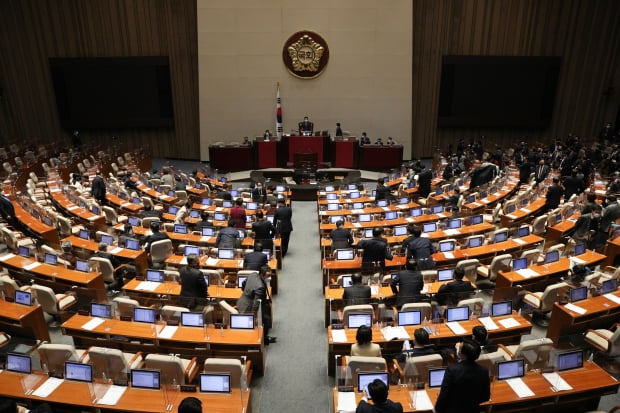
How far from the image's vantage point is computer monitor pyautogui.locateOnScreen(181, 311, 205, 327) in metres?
6.46

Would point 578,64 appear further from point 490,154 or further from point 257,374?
point 257,374

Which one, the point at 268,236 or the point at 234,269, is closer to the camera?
the point at 234,269

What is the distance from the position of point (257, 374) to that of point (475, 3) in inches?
794

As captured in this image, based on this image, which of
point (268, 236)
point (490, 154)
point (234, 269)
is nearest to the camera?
point (234, 269)

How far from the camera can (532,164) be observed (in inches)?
603

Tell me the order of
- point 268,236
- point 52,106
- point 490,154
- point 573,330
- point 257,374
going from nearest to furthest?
point 257,374
point 573,330
point 268,236
point 490,154
point 52,106

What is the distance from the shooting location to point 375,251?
8.34m

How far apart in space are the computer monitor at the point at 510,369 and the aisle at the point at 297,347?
89.8 inches

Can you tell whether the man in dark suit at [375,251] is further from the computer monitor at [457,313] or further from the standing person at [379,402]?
the standing person at [379,402]

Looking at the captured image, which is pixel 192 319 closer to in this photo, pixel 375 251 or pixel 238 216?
pixel 375 251

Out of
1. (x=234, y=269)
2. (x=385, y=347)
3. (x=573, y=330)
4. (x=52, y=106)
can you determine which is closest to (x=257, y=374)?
(x=385, y=347)

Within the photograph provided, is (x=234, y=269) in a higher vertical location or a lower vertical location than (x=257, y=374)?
higher

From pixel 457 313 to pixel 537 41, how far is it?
62.8 ft

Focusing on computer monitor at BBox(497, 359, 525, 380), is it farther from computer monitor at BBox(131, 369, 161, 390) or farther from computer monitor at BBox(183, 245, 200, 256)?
computer monitor at BBox(183, 245, 200, 256)
